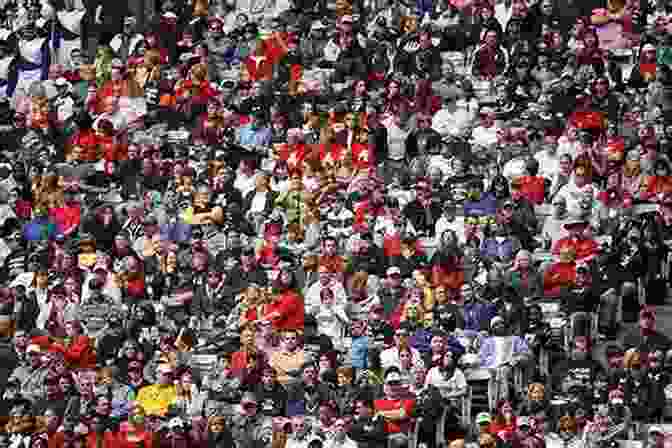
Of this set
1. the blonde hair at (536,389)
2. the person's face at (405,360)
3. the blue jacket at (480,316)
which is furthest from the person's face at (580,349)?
the person's face at (405,360)

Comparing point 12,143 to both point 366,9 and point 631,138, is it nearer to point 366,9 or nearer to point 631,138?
point 366,9

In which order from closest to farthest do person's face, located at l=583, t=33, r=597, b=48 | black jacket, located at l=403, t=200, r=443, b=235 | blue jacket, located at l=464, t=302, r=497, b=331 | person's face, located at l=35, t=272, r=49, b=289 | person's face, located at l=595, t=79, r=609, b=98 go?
1. blue jacket, located at l=464, t=302, r=497, b=331
2. person's face, located at l=35, t=272, r=49, b=289
3. black jacket, located at l=403, t=200, r=443, b=235
4. person's face, located at l=595, t=79, r=609, b=98
5. person's face, located at l=583, t=33, r=597, b=48

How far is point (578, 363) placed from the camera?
114 ft

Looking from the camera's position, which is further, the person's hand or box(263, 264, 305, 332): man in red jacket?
the person's hand

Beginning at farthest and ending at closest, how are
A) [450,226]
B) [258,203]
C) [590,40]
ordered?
[590,40] < [258,203] < [450,226]

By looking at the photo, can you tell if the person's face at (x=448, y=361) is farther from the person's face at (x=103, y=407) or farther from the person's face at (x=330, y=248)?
the person's face at (x=103, y=407)

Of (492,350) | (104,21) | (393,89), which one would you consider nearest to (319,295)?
(492,350)

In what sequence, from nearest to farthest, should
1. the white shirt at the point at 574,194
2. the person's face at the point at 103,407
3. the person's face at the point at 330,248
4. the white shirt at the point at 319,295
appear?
the person's face at the point at 103,407
the white shirt at the point at 319,295
the person's face at the point at 330,248
the white shirt at the point at 574,194

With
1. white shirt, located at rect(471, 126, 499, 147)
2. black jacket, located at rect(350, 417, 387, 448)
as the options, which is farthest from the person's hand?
black jacket, located at rect(350, 417, 387, 448)

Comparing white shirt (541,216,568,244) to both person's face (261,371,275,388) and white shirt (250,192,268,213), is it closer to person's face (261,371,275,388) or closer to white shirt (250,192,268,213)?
white shirt (250,192,268,213)

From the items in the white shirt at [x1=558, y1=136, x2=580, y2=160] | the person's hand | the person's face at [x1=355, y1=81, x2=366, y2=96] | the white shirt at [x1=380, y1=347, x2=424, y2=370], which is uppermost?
the person's hand

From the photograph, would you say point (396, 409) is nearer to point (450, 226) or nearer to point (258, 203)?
point (450, 226)

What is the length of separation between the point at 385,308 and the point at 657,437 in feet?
14.7

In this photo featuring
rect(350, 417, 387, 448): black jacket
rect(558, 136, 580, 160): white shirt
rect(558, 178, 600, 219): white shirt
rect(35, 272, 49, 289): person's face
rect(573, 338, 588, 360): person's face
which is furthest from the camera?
rect(558, 136, 580, 160): white shirt
